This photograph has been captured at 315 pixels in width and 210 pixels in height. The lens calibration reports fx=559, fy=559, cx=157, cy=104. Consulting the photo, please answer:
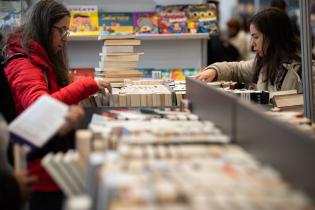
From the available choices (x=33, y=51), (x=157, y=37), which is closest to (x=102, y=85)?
(x=33, y=51)

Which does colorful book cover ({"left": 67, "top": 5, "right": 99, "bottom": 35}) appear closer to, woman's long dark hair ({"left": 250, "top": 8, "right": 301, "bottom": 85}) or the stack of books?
the stack of books

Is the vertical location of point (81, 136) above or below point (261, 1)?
below

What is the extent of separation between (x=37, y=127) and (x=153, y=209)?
0.84 meters

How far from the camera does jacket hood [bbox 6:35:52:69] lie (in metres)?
3.16

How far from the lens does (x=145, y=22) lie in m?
5.67

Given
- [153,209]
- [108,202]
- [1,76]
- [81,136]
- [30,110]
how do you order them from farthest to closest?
[1,76]
[30,110]
[81,136]
[108,202]
[153,209]

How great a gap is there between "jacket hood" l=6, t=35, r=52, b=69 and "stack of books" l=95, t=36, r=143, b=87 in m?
1.37

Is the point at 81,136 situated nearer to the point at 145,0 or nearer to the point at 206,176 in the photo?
the point at 206,176

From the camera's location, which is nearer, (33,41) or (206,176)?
(206,176)

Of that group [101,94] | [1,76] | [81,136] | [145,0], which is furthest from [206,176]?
[145,0]

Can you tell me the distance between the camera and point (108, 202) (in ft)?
4.80

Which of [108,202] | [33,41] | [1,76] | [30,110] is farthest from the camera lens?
[33,41]

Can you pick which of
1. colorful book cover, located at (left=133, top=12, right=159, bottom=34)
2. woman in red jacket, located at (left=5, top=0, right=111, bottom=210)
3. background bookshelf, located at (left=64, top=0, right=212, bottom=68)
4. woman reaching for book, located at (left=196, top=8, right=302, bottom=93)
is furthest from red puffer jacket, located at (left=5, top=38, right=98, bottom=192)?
background bookshelf, located at (left=64, top=0, right=212, bottom=68)

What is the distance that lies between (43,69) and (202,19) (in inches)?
107
